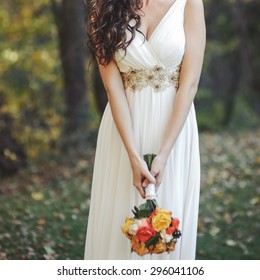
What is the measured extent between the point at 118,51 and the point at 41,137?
28.7 feet

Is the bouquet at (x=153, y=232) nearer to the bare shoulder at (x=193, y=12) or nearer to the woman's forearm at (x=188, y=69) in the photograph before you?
the woman's forearm at (x=188, y=69)

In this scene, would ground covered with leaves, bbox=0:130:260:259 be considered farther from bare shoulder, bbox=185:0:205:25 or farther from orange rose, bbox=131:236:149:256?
bare shoulder, bbox=185:0:205:25

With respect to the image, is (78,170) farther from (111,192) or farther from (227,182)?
(111,192)

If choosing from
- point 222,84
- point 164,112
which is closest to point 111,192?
point 164,112

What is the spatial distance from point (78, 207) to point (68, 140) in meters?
3.92

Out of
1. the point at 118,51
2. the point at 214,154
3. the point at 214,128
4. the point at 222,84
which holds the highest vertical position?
the point at 222,84

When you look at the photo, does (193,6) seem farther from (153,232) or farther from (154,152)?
(153,232)

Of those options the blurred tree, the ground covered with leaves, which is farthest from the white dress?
the blurred tree

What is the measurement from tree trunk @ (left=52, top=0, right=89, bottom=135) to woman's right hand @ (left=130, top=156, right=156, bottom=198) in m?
7.81

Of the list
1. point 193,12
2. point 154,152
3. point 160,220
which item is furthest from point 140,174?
point 193,12

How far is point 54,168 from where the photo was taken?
33.1ft

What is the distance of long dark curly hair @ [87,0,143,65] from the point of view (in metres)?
3.44

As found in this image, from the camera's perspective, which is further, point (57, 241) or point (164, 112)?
point (57, 241)

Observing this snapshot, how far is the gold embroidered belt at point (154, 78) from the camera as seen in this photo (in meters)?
3.52
